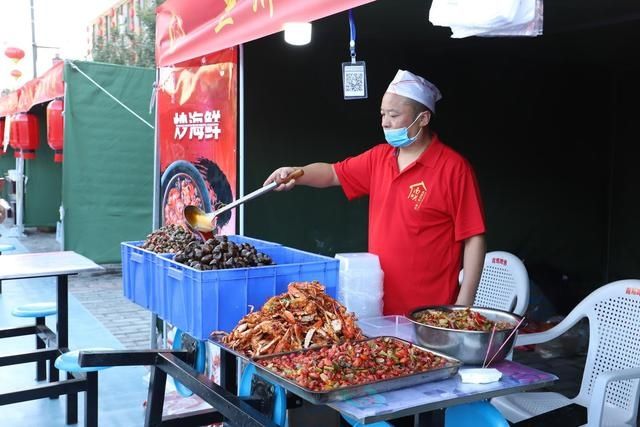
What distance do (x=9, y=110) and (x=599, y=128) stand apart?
9944mm

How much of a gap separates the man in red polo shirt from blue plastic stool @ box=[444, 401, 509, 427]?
2.33ft

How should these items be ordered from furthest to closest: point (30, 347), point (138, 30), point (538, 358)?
point (138, 30) < point (30, 347) < point (538, 358)

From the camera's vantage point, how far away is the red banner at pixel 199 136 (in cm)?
377

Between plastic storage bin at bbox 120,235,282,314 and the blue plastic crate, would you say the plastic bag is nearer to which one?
plastic storage bin at bbox 120,235,282,314

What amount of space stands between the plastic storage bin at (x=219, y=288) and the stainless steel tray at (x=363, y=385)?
1.30 ft

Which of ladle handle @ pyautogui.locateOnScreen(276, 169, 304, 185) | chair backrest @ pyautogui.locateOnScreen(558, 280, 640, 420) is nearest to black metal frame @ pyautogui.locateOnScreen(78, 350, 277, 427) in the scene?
ladle handle @ pyautogui.locateOnScreen(276, 169, 304, 185)

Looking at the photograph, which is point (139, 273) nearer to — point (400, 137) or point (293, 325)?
point (293, 325)

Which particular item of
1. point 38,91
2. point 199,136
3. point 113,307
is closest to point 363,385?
point 199,136

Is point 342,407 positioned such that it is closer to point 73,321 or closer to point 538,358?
point 538,358

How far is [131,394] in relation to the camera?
14.2ft

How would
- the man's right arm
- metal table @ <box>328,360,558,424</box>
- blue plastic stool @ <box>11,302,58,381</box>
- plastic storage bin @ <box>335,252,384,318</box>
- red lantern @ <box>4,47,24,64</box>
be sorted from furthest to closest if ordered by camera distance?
red lantern @ <box>4,47,24,64</box>
blue plastic stool @ <box>11,302,58,381</box>
the man's right arm
plastic storage bin @ <box>335,252,384,318</box>
metal table @ <box>328,360,558,424</box>

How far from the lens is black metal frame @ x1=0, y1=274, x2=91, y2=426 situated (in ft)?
11.5

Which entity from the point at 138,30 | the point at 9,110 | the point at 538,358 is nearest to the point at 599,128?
the point at 538,358

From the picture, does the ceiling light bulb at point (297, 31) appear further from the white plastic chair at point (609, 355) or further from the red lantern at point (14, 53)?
the red lantern at point (14, 53)
